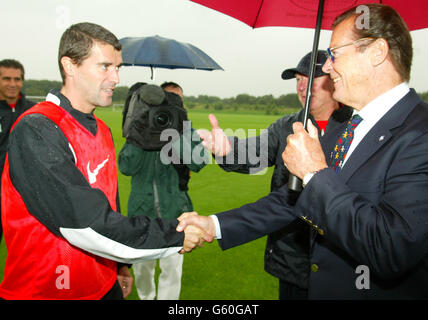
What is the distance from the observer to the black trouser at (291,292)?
258 cm

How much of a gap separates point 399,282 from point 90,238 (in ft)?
4.89

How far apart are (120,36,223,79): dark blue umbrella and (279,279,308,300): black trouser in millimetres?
3165

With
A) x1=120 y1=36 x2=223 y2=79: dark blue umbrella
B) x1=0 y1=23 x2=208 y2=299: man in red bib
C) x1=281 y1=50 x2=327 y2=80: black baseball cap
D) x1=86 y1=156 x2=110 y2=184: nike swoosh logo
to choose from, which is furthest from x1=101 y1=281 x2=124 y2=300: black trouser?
x1=120 y1=36 x2=223 y2=79: dark blue umbrella

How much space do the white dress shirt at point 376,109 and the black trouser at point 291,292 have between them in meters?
1.40

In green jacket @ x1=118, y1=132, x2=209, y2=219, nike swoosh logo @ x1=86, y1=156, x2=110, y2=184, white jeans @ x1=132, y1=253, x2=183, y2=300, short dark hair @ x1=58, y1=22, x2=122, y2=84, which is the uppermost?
short dark hair @ x1=58, y1=22, x2=122, y2=84

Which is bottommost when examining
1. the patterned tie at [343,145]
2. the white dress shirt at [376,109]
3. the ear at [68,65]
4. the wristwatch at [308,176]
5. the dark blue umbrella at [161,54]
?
the wristwatch at [308,176]

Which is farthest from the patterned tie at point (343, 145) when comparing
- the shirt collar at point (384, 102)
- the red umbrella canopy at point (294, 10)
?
the red umbrella canopy at point (294, 10)

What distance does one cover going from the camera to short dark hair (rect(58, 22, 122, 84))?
201 centimetres

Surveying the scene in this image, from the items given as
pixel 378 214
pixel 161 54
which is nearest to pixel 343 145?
pixel 378 214

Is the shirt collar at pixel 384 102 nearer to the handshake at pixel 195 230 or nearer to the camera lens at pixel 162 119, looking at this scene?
the handshake at pixel 195 230

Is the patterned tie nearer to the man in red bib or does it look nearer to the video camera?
the man in red bib

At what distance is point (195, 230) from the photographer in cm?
214

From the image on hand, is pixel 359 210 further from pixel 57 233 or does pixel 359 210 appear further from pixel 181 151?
pixel 181 151

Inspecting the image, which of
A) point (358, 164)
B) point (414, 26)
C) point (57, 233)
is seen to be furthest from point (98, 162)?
point (414, 26)
